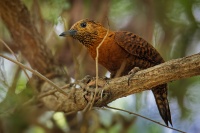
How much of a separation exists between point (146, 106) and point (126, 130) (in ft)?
1.00

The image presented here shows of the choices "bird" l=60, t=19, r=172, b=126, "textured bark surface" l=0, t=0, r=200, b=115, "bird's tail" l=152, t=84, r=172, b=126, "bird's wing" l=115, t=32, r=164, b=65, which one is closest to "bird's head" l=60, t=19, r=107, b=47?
"bird" l=60, t=19, r=172, b=126

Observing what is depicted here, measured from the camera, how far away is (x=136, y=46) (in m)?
2.25

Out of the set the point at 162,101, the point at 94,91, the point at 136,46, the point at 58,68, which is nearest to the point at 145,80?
the point at 94,91

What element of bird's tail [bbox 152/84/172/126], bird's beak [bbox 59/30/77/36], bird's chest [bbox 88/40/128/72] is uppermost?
bird's beak [bbox 59/30/77/36]

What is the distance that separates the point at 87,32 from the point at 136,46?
0.92 ft

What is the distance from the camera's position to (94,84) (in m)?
2.04

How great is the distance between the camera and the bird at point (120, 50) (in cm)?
224

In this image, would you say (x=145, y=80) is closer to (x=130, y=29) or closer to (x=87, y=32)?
(x=87, y=32)

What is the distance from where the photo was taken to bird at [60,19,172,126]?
7.36 ft

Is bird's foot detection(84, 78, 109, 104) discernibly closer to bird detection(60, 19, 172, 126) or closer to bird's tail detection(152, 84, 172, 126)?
bird detection(60, 19, 172, 126)

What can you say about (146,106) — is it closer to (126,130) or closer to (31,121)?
(126,130)

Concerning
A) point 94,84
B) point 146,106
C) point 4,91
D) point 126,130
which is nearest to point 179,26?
point 146,106

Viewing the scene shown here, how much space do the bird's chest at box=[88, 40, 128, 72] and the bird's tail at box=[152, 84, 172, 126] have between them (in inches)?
9.8

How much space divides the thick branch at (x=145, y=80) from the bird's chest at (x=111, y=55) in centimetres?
26
